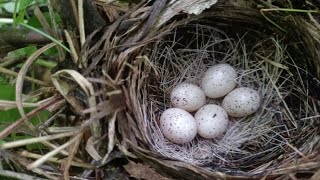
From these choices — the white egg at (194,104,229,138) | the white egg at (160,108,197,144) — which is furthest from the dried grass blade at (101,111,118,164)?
the white egg at (194,104,229,138)

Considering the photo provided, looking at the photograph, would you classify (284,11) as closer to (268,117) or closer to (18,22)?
(268,117)

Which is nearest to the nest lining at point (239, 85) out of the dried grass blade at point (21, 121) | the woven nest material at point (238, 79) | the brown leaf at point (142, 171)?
the woven nest material at point (238, 79)

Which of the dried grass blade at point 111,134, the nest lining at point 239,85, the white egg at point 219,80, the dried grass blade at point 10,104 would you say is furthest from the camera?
the white egg at point 219,80

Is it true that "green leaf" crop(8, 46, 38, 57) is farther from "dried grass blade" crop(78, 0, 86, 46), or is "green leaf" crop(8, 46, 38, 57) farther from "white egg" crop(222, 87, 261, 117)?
"white egg" crop(222, 87, 261, 117)

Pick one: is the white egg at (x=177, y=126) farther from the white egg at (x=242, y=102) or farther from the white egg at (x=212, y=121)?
the white egg at (x=242, y=102)

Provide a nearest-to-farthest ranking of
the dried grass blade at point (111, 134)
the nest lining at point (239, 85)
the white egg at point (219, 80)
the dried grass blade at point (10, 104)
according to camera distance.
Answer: the dried grass blade at point (111, 134) < the dried grass blade at point (10, 104) < the nest lining at point (239, 85) < the white egg at point (219, 80)

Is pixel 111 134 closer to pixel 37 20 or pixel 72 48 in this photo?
pixel 72 48

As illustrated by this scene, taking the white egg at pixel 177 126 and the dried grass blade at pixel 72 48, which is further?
the white egg at pixel 177 126

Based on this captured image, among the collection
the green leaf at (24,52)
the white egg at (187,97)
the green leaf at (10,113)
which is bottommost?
the white egg at (187,97)
